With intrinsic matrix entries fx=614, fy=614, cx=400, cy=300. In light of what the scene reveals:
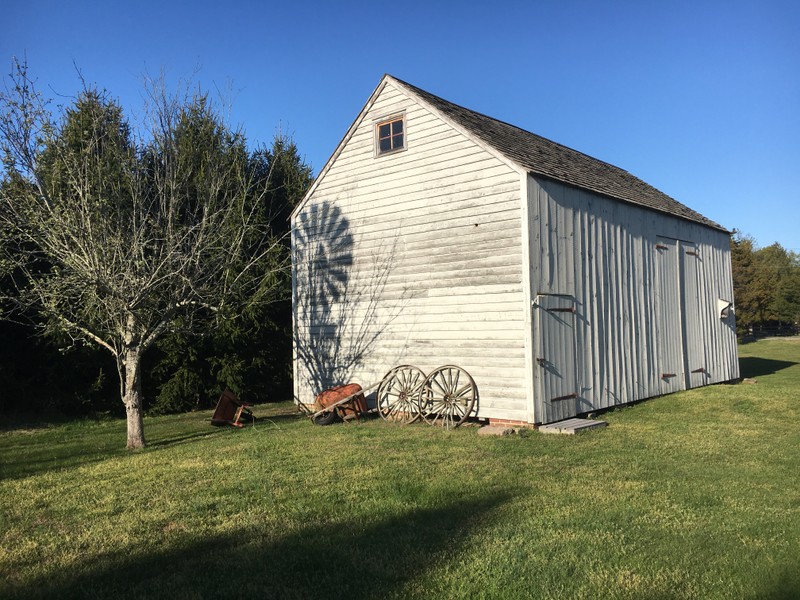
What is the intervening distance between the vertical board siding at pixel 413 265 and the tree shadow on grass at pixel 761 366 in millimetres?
14392

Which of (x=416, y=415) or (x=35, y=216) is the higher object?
(x=35, y=216)

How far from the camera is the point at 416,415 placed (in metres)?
12.7

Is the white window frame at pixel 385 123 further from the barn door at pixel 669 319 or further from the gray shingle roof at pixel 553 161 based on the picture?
the barn door at pixel 669 319

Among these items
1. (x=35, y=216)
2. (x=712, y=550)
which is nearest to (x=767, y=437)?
(x=712, y=550)

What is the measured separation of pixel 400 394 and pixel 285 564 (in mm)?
8406

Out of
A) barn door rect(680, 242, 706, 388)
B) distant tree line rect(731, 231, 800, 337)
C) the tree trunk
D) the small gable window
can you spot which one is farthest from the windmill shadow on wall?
distant tree line rect(731, 231, 800, 337)

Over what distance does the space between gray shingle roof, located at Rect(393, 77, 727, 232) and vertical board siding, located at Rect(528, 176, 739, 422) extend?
32 centimetres

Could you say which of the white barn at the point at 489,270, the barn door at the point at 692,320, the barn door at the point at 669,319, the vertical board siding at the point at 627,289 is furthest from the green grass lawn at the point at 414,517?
the barn door at the point at 692,320

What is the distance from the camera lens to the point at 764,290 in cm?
5375

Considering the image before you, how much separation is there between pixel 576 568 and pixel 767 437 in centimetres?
689

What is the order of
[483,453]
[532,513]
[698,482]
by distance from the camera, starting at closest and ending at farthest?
[532,513] → [698,482] → [483,453]

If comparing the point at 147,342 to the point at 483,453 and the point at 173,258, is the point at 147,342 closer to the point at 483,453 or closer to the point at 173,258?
the point at 173,258

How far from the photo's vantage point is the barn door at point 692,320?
1627cm

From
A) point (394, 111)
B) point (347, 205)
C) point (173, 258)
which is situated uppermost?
point (394, 111)
